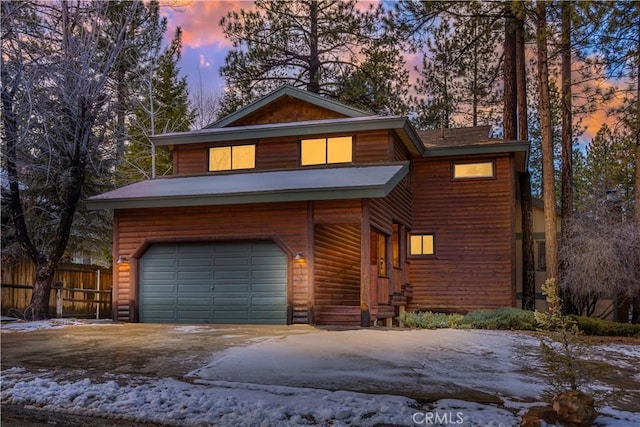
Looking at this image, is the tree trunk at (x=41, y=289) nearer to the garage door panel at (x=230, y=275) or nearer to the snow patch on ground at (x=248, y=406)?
the garage door panel at (x=230, y=275)

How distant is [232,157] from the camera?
17.7 meters

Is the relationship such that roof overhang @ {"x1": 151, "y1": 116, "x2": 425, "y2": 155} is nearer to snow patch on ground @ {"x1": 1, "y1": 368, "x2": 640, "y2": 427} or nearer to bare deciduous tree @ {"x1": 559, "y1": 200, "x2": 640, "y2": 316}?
bare deciduous tree @ {"x1": 559, "y1": 200, "x2": 640, "y2": 316}

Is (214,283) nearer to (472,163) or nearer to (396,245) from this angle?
(396,245)

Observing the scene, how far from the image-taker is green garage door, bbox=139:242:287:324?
1436 cm

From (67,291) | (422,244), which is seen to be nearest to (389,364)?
(422,244)

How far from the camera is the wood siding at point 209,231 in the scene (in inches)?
553

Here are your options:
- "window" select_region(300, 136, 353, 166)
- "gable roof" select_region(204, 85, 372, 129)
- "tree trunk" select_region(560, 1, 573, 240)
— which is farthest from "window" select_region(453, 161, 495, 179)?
"window" select_region(300, 136, 353, 166)

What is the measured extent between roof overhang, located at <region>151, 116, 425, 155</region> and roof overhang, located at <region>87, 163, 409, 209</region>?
45.0 inches

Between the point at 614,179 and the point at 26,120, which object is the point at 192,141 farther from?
the point at 614,179

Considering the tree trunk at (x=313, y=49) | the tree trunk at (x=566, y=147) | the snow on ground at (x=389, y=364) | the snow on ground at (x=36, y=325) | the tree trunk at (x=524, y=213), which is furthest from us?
the tree trunk at (x=313, y=49)

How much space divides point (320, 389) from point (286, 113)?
12.7 m

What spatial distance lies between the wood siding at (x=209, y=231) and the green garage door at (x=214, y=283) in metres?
0.28

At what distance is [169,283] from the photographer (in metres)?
15.2

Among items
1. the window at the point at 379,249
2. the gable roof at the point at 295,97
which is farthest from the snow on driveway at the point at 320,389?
the gable roof at the point at 295,97
